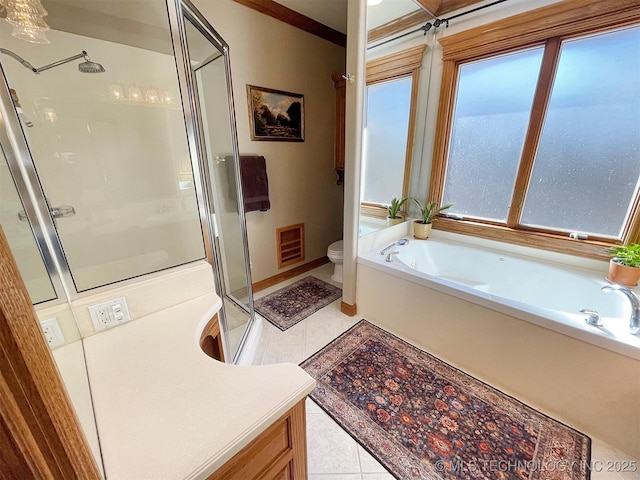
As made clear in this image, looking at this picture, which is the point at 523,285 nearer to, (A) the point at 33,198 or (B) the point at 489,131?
(B) the point at 489,131

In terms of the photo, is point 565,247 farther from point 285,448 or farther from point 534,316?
point 285,448

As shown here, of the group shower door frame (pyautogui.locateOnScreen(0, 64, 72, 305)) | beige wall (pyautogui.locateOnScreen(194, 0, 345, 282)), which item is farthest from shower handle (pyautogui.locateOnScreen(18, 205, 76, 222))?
beige wall (pyautogui.locateOnScreen(194, 0, 345, 282))

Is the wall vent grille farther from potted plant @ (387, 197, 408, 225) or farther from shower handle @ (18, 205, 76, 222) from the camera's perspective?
shower handle @ (18, 205, 76, 222)

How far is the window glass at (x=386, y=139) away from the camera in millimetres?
2275

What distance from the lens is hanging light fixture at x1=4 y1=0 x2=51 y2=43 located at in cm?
101

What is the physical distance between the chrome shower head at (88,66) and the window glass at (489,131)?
106 inches

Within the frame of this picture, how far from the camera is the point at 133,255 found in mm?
1479

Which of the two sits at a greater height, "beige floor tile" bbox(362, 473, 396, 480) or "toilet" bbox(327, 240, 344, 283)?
"toilet" bbox(327, 240, 344, 283)

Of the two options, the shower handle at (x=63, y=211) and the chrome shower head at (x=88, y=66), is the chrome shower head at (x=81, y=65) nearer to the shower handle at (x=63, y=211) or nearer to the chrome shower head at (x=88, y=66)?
the chrome shower head at (x=88, y=66)

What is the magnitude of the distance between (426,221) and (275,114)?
6.03 ft

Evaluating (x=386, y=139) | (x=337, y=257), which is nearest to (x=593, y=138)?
(x=386, y=139)

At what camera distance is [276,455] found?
0.74m

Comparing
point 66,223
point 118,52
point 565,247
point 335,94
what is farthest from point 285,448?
point 335,94

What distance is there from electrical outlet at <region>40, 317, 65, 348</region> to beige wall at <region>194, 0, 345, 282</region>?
1724mm
